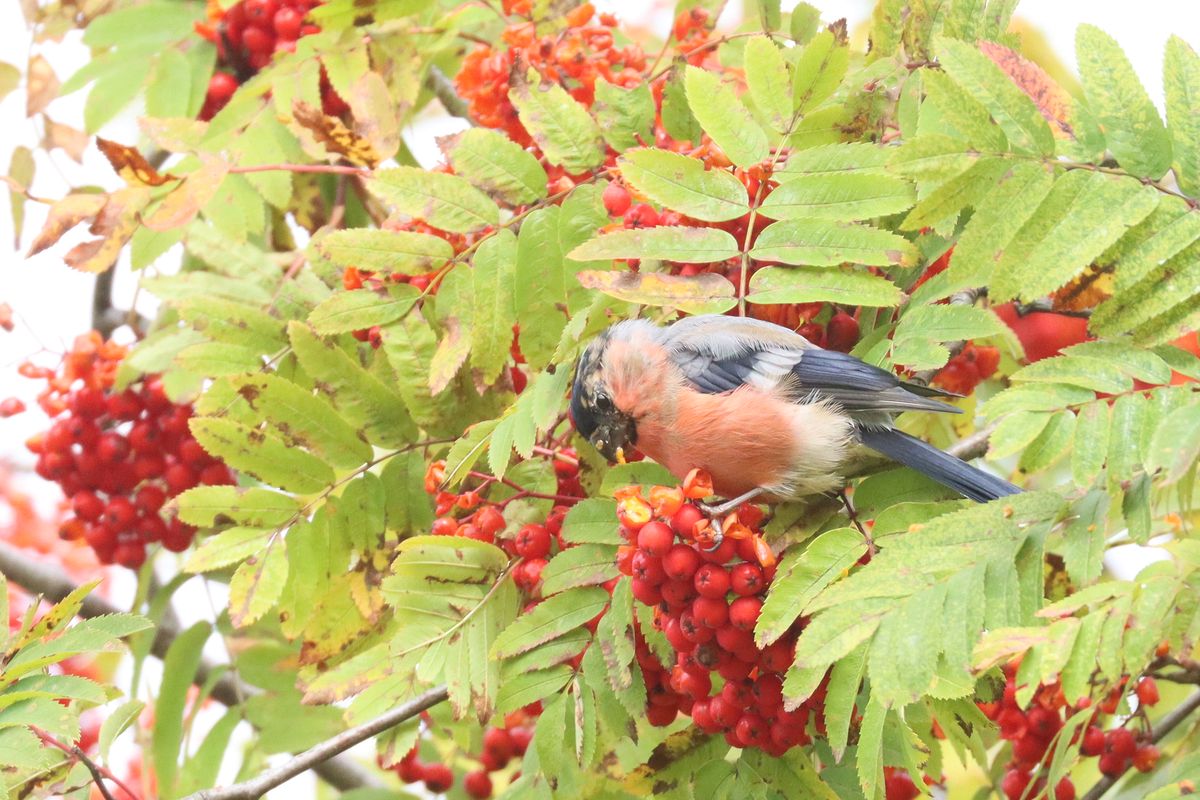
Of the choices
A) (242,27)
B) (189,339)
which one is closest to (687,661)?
(189,339)

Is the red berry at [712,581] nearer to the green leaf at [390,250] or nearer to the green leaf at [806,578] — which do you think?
the green leaf at [806,578]

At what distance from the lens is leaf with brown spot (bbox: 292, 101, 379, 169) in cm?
301

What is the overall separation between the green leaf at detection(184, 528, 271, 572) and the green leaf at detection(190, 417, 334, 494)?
14cm

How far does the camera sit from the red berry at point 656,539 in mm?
2223

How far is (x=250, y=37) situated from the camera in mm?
3908

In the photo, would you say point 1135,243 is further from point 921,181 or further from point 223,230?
point 223,230

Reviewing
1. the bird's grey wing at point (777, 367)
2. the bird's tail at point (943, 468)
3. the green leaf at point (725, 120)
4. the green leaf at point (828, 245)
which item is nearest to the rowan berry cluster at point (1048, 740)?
the bird's tail at point (943, 468)

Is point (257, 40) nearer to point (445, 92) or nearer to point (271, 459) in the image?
point (445, 92)

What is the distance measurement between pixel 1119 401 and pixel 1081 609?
0.35 meters

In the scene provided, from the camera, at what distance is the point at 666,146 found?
2947 millimetres

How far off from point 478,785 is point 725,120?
7.91ft

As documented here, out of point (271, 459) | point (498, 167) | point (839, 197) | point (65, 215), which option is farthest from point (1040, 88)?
point (65, 215)

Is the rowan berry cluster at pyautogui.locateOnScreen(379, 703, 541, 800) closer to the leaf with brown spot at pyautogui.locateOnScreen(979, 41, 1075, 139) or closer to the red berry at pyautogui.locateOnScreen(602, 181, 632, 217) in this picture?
the red berry at pyautogui.locateOnScreen(602, 181, 632, 217)

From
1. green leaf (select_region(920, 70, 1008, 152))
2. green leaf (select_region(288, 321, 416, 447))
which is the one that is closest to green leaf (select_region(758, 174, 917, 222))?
green leaf (select_region(920, 70, 1008, 152))
